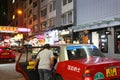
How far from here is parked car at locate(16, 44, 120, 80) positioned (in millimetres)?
6602

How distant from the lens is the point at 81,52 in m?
8.02

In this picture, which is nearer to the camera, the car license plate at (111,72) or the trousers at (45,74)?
the car license plate at (111,72)

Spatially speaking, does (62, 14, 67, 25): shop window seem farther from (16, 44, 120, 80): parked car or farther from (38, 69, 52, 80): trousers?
(38, 69, 52, 80): trousers

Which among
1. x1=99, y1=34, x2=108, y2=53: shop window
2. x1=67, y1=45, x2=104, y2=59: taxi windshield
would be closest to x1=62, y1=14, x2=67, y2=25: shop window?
x1=99, y1=34, x2=108, y2=53: shop window

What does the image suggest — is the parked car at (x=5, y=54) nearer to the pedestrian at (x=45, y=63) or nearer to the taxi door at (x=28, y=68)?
the taxi door at (x=28, y=68)

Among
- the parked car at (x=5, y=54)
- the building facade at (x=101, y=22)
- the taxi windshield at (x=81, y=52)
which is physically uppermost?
the building facade at (x=101, y=22)

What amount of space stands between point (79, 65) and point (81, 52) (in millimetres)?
1312

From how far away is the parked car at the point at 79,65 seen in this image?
6.60 meters

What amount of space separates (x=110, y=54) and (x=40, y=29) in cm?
2412

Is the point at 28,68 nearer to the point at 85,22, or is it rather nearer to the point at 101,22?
the point at 101,22

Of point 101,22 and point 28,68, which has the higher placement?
point 101,22

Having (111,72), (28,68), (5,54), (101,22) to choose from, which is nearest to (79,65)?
(111,72)

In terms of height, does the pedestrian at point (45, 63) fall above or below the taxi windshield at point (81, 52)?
below

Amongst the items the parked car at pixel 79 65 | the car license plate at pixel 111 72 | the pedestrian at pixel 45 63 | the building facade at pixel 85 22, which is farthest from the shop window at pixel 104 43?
the car license plate at pixel 111 72
